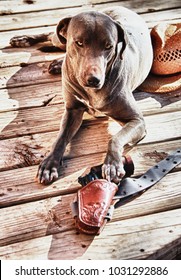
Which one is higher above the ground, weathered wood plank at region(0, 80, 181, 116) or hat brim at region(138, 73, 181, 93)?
hat brim at region(138, 73, 181, 93)

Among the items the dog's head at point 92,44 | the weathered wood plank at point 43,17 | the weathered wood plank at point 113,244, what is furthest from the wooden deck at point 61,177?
the dog's head at point 92,44

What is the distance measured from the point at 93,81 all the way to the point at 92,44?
194 mm

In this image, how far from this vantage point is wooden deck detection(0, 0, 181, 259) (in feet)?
8.73

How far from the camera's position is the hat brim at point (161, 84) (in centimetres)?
381

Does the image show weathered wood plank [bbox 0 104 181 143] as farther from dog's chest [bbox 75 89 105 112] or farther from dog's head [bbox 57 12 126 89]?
dog's head [bbox 57 12 126 89]

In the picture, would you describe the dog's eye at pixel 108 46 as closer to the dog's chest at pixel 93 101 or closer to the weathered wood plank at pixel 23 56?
the dog's chest at pixel 93 101

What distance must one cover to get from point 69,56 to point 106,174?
68 cm

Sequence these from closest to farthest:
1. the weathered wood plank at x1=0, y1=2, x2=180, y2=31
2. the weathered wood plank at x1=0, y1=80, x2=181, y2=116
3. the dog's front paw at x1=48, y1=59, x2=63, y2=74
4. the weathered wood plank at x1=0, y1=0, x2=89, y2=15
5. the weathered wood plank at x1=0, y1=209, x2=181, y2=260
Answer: the weathered wood plank at x1=0, y1=209, x2=181, y2=260 < the weathered wood plank at x1=0, y1=80, x2=181, y2=116 < the dog's front paw at x1=48, y1=59, x2=63, y2=74 < the weathered wood plank at x1=0, y1=2, x2=180, y2=31 < the weathered wood plank at x1=0, y1=0, x2=89, y2=15

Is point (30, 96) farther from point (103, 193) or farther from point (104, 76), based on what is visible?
point (103, 193)

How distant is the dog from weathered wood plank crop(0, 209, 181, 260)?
1.06 feet

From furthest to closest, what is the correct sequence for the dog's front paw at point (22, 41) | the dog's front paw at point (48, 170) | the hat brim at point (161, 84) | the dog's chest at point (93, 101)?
1. the dog's front paw at point (22, 41)
2. the hat brim at point (161, 84)
3. the dog's chest at point (93, 101)
4. the dog's front paw at point (48, 170)

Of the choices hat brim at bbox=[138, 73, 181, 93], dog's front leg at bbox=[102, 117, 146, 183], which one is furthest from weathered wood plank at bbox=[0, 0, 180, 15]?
dog's front leg at bbox=[102, 117, 146, 183]

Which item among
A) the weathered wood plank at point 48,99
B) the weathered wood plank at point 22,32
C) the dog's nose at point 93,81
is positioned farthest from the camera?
the weathered wood plank at point 22,32

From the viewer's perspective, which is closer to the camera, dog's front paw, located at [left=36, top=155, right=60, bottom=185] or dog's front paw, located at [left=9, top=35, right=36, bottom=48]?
dog's front paw, located at [left=36, top=155, right=60, bottom=185]
